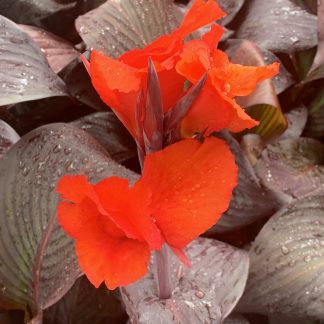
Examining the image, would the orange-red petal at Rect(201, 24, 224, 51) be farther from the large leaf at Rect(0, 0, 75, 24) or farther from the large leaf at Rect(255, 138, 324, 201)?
the large leaf at Rect(0, 0, 75, 24)

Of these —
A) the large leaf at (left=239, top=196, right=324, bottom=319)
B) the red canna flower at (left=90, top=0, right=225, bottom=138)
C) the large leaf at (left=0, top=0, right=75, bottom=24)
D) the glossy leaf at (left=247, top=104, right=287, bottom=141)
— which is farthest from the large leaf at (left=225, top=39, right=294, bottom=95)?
the red canna flower at (left=90, top=0, right=225, bottom=138)

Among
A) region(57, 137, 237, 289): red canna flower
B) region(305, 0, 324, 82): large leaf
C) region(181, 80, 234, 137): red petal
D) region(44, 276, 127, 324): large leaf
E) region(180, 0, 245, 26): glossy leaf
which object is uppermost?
region(181, 80, 234, 137): red petal

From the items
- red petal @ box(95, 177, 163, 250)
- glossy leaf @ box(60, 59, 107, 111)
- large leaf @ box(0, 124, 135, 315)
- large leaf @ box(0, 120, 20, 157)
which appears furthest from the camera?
glossy leaf @ box(60, 59, 107, 111)

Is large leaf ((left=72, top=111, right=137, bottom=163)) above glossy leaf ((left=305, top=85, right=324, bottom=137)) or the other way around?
above

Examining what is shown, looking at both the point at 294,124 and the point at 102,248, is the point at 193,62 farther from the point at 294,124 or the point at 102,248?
the point at 294,124

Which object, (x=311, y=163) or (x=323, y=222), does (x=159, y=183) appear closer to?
(x=323, y=222)

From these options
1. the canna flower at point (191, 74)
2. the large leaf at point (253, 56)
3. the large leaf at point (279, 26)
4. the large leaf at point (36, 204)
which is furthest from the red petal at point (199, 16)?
the large leaf at point (279, 26)

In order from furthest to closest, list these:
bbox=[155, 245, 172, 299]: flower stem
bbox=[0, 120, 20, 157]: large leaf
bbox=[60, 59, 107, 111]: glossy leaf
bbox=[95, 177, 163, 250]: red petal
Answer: bbox=[60, 59, 107, 111]: glossy leaf → bbox=[0, 120, 20, 157]: large leaf → bbox=[155, 245, 172, 299]: flower stem → bbox=[95, 177, 163, 250]: red petal
